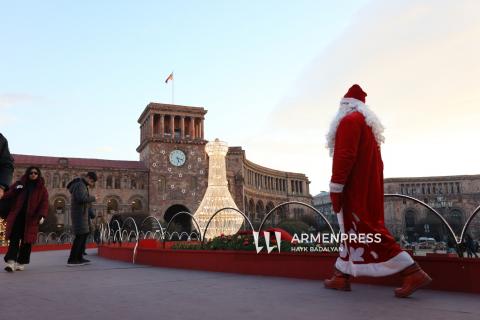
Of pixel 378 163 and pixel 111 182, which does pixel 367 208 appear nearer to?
pixel 378 163

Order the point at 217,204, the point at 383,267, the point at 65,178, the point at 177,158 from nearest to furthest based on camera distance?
the point at 383,267 → the point at 217,204 → the point at 65,178 → the point at 177,158

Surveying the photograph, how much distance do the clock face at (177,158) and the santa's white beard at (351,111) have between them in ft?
134

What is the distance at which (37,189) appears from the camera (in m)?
7.38

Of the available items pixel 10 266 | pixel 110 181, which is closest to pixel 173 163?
pixel 110 181

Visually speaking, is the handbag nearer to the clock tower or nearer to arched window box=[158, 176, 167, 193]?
the clock tower

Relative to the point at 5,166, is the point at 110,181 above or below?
above

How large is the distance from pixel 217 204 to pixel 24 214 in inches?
322

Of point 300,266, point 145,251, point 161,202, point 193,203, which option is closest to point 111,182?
point 161,202

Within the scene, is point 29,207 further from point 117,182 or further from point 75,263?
point 117,182

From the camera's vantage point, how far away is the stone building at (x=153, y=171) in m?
42.5

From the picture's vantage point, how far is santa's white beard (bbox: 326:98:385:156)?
4.84 m

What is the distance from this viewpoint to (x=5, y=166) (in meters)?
4.70

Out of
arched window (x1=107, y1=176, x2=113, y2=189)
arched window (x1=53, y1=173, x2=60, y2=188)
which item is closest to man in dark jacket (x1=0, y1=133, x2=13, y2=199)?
arched window (x1=53, y1=173, x2=60, y2=188)

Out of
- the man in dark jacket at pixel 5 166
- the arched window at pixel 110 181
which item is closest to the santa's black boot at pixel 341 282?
the man in dark jacket at pixel 5 166
